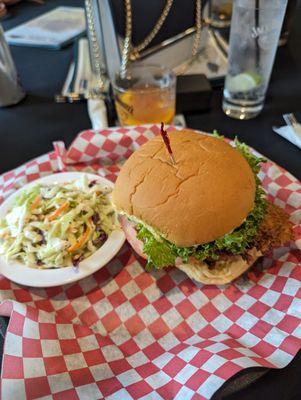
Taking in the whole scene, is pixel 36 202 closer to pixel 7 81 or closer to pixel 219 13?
pixel 7 81

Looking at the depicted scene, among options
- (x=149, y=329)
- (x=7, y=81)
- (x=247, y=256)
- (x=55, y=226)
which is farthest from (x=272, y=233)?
(x=7, y=81)

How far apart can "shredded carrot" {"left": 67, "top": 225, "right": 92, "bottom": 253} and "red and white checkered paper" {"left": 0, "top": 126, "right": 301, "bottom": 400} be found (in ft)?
0.59

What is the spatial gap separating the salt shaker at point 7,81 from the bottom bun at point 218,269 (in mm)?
1509

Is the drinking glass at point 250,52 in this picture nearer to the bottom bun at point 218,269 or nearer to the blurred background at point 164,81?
the blurred background at point 164,81

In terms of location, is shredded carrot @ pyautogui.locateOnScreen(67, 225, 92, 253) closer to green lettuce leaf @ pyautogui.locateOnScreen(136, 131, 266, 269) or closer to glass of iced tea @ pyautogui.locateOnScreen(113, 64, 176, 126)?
green lettuce leaf @ pyautogui.locateOnScreen(136, 131, 266, 269)

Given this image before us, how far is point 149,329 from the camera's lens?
119 centimetres

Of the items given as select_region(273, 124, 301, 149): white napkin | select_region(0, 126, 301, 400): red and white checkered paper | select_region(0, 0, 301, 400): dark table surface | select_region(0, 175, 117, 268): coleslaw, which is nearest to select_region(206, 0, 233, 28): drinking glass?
select_region(0, 0, 301, 400): dark table surface

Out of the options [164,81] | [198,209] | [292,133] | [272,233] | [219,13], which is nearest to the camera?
[198,209]

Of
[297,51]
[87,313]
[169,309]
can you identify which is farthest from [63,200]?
[297,51]

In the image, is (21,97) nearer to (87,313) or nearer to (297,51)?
(87,313)

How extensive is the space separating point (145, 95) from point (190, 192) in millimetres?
824

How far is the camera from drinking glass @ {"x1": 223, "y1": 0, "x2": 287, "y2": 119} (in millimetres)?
1488

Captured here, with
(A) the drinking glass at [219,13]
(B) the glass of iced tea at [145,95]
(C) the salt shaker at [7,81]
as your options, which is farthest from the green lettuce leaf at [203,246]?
(A) the drinking glass at [219,13]

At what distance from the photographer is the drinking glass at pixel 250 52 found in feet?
4.88
